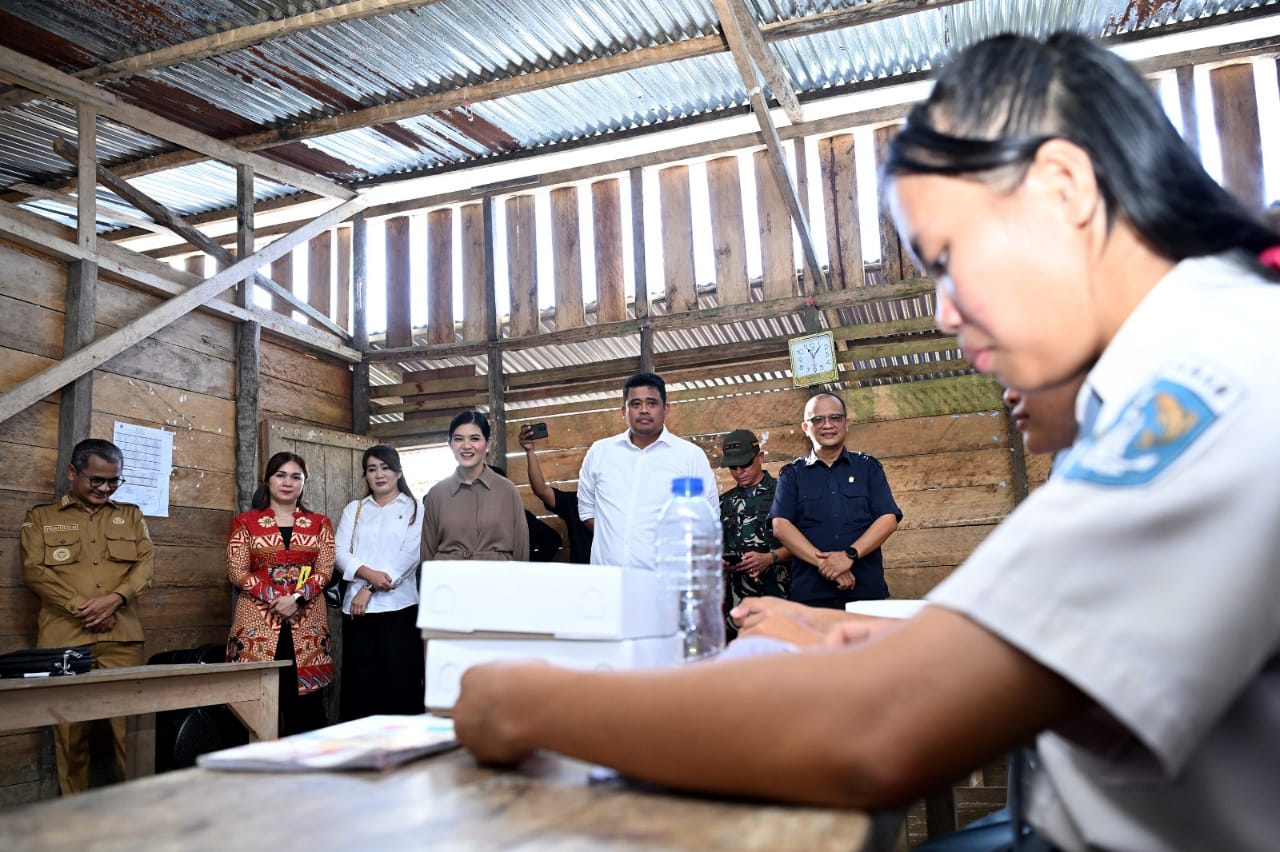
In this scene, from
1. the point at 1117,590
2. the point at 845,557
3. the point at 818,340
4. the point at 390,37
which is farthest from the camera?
the point at 818,340

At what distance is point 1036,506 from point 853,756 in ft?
0.69

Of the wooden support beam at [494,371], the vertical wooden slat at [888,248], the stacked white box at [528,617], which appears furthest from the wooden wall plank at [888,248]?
the stacked white box at [528,617]

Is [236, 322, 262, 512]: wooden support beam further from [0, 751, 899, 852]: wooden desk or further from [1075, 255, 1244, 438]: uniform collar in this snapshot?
[1075, 255, 1244, 438]: uniform collar

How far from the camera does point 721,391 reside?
6391 mm

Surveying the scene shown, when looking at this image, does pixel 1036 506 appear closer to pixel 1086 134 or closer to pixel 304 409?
pixel 1086 134

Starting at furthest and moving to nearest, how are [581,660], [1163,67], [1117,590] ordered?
1. [1163,67]
2. [581,660]
3. [1117,590]

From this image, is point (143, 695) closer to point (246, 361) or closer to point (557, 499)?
point (557, 499)

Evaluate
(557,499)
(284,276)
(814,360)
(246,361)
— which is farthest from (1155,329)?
(284,276)

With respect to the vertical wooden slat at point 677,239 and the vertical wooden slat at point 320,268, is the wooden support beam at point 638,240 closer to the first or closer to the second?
the vertical wooden slat at point 677,239

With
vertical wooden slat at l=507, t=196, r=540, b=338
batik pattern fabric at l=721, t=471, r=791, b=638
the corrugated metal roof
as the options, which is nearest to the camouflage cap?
batik pattern fabric at l=721, t=471, r=791, b=638

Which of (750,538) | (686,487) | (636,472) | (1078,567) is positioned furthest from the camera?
(750,538)

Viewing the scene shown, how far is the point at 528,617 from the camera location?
1.33m

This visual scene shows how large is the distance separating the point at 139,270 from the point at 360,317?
1.92m

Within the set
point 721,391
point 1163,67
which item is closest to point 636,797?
point 721,391
